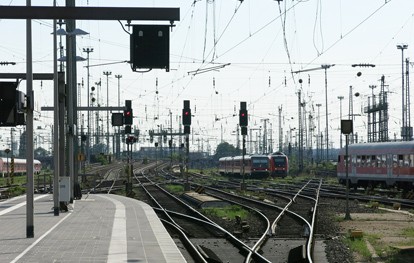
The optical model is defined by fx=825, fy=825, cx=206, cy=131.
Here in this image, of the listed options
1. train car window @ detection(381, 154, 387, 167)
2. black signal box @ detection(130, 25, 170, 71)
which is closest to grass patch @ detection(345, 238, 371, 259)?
black signal box @ detection(130, 25, 170, 71)

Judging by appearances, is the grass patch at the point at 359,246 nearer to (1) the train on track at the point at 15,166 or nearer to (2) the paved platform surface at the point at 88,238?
(2) the paved platform surface at the point at 88,238

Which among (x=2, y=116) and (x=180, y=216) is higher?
(x=2, y=116)

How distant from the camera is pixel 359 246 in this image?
20438 mm

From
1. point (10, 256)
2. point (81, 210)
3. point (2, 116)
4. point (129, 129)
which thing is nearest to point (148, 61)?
point (2, 116)

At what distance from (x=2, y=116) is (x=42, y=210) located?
12.8 m

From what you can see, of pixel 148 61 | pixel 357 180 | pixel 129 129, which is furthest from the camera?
pixel 357 180

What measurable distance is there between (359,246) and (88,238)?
264 inches

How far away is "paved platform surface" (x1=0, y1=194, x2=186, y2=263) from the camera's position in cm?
1658

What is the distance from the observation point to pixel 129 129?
47625mm

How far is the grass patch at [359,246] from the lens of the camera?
62.5 ft

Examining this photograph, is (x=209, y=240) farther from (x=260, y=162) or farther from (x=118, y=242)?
(x=260, y=162)

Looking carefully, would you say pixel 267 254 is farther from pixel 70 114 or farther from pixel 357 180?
pixel 357 180

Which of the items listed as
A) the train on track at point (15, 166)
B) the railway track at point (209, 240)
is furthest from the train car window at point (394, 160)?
the train on track at point (15, 166)

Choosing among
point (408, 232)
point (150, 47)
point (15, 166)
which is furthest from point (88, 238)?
point (15, 166)
